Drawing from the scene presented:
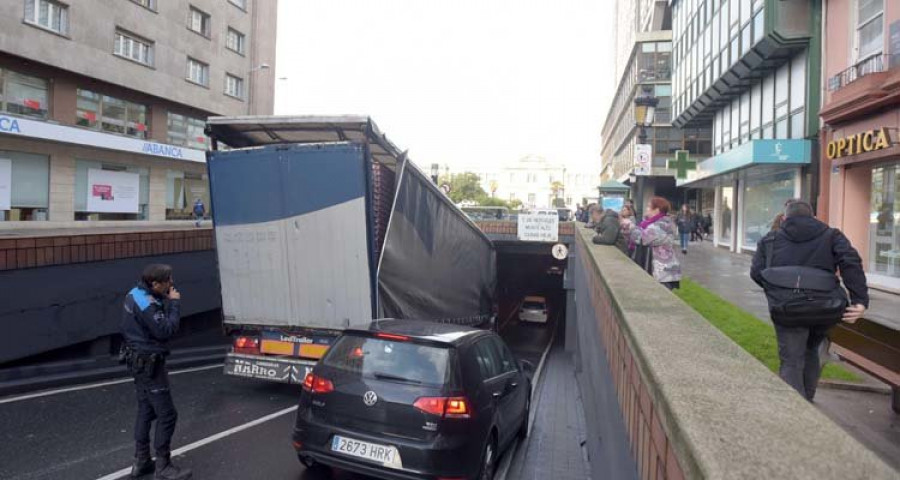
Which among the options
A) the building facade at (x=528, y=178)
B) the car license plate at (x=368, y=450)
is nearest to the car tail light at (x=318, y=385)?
the car license plate at (x=368, y=450)

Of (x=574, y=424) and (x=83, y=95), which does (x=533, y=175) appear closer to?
(x=83, y=95)

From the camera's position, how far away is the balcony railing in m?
11.5

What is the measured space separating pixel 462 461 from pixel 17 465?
3745 millimetres

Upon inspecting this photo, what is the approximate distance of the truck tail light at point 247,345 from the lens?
721cm

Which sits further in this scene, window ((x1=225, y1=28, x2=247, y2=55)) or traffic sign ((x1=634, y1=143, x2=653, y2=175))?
window ((x1=225, y1=28, x2=247, y2=55))

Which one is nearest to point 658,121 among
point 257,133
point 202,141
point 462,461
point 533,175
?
point 202,141

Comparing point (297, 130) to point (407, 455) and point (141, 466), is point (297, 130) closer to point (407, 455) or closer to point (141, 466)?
point (141, 466)

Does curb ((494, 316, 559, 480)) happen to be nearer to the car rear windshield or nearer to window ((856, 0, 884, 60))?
the car rear windshield

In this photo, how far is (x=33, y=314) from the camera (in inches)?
282

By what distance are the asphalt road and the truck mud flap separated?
0.41 meters

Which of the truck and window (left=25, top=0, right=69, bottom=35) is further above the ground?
window (left=25, top=0, right=69, bottom=35)

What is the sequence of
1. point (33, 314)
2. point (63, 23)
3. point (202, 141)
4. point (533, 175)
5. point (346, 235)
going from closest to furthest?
point (346, 235)
point (33, 314)
point (63, 23)
point (202, 141)
point (533, 175)

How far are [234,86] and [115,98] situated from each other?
781 cm

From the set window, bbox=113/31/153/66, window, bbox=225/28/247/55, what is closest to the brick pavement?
window, bbox=113/31/153/66
